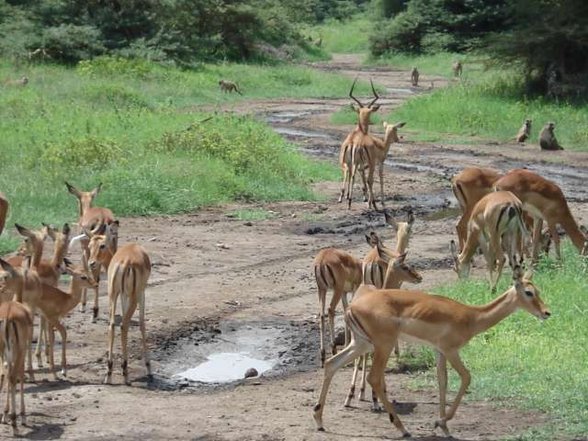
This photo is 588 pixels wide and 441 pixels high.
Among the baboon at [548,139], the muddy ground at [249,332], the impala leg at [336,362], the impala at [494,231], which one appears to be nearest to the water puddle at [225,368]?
the muddy ground at [249,332]

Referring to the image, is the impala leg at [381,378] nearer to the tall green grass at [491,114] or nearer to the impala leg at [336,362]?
the impala leg at [336,362]

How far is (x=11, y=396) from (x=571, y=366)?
4650 millimetres

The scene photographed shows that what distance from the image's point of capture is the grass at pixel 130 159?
724 inches

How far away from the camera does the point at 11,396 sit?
891 cm

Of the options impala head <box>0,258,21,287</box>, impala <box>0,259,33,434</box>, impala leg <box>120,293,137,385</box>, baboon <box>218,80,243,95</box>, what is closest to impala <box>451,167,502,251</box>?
impala leg <box>120,293,137,385</box>

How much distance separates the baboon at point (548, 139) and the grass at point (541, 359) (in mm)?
13491

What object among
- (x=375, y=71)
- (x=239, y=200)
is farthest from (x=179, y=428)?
(x=375, y=71)

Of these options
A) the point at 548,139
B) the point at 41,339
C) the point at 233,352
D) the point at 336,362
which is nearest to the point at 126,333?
the point at 41,339

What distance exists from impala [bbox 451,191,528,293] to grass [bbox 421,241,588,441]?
0.56 metres

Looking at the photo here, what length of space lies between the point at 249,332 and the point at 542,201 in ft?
15.4

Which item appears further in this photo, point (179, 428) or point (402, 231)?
point (402, 231)

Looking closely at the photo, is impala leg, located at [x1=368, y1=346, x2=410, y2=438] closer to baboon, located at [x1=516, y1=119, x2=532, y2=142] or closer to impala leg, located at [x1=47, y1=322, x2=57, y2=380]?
impala leg, located at [x1=47, y1=322, x2=57, y2=380]

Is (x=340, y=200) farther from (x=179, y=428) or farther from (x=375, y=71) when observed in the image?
(x=375, y=71)

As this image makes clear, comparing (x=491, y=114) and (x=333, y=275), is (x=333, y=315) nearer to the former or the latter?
(x=333, y=275)
